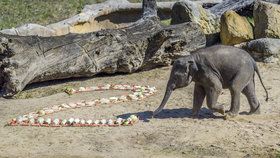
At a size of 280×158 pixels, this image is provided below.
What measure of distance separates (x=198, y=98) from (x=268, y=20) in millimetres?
4360

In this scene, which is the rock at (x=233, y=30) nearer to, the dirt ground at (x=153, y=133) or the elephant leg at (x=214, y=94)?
the dirt ground at (x=153, y=133)

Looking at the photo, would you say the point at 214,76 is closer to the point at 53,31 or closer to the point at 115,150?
the point at 115,150

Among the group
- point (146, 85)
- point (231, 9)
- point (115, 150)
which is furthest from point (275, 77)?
point (115, 150)

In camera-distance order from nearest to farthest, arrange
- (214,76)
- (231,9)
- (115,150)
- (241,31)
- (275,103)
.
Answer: (115,150) < (214,76) < (275,103) < (241,31) < (231,9)

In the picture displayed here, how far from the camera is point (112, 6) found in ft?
50.7

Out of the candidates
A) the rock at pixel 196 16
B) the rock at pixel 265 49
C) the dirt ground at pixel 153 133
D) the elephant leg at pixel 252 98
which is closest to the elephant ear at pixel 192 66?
the dirt ground at pixel 153 133

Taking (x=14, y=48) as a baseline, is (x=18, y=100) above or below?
below

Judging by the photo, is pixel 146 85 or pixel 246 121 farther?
Result: pixel 146 85

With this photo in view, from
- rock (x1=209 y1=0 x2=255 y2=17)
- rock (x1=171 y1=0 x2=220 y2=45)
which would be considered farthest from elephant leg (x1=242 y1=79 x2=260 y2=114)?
rock (x1=209 y1=0 x2=255 y2=17)

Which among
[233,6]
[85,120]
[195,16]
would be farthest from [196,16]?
[85,120]

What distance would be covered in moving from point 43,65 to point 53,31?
2.73 m

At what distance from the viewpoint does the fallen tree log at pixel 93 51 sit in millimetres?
10883

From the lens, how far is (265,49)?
1239cm

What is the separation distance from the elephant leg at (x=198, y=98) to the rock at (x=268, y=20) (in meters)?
4.14
